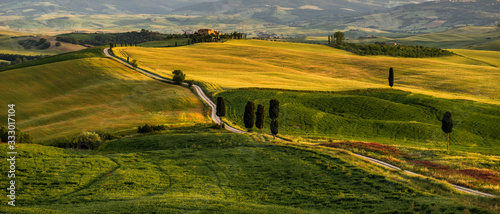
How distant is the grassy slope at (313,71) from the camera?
108500mm

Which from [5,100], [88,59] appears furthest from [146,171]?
[88,59]

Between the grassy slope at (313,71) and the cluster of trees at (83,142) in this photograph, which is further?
the grassy slope at (313,71)

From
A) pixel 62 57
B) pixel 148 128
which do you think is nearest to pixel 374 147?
pixel 148 128

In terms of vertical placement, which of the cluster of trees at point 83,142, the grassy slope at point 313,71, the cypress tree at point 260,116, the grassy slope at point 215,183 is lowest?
the cluster of trees at point 83,142

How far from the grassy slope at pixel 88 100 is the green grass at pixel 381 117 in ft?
42.0

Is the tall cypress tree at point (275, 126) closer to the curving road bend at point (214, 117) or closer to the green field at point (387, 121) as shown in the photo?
the green field at point (387, 121)

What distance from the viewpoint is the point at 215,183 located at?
3541cm

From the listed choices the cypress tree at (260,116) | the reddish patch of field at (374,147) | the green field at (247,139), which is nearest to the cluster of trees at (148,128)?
the green field at (247,139)

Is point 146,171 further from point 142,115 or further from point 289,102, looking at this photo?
point 289,102

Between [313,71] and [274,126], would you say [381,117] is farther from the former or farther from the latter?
[313,71]

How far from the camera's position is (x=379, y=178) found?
113 feet

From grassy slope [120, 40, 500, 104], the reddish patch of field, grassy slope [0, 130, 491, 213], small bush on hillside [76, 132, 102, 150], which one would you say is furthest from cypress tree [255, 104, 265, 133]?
grassy slope [120, 40, 500, 104]

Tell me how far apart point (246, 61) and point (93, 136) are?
98351 mm

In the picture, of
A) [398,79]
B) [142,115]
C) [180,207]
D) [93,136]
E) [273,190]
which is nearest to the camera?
[180,207]
